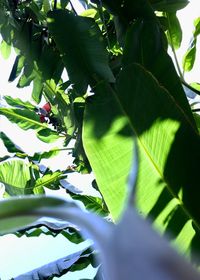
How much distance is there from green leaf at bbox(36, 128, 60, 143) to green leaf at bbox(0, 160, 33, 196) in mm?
237

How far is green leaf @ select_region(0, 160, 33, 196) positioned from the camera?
139cm

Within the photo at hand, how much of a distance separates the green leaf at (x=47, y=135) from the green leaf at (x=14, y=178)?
24 centimetres

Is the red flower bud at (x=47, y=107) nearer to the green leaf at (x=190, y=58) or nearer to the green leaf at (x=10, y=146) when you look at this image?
the green leaf at (x=10, y=146)

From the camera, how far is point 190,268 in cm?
15

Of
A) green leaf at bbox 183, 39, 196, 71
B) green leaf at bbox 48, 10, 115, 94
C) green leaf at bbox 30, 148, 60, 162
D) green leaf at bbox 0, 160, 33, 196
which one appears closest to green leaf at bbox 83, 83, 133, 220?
green leaf at bbox 48, 10, 115, 94

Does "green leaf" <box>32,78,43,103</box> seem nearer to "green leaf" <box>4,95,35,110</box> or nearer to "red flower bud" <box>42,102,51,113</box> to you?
"red flower bud" <box>42,102,51,113</box>

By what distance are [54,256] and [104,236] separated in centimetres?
175

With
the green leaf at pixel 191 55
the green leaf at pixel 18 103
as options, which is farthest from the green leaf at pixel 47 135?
the green leaf at pixel 191 55

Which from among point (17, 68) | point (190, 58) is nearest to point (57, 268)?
point (17, 68)

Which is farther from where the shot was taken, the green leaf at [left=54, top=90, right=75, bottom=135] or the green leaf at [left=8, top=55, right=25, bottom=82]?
the green leaf at [left=8, top=55, right=25, bottom=82]

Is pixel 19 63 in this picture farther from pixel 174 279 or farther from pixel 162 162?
pixel 174 279

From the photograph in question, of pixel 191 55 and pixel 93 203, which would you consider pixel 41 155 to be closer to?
pixel 93 203

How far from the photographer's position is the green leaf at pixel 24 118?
5.52 feet

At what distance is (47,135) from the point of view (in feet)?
5.43
